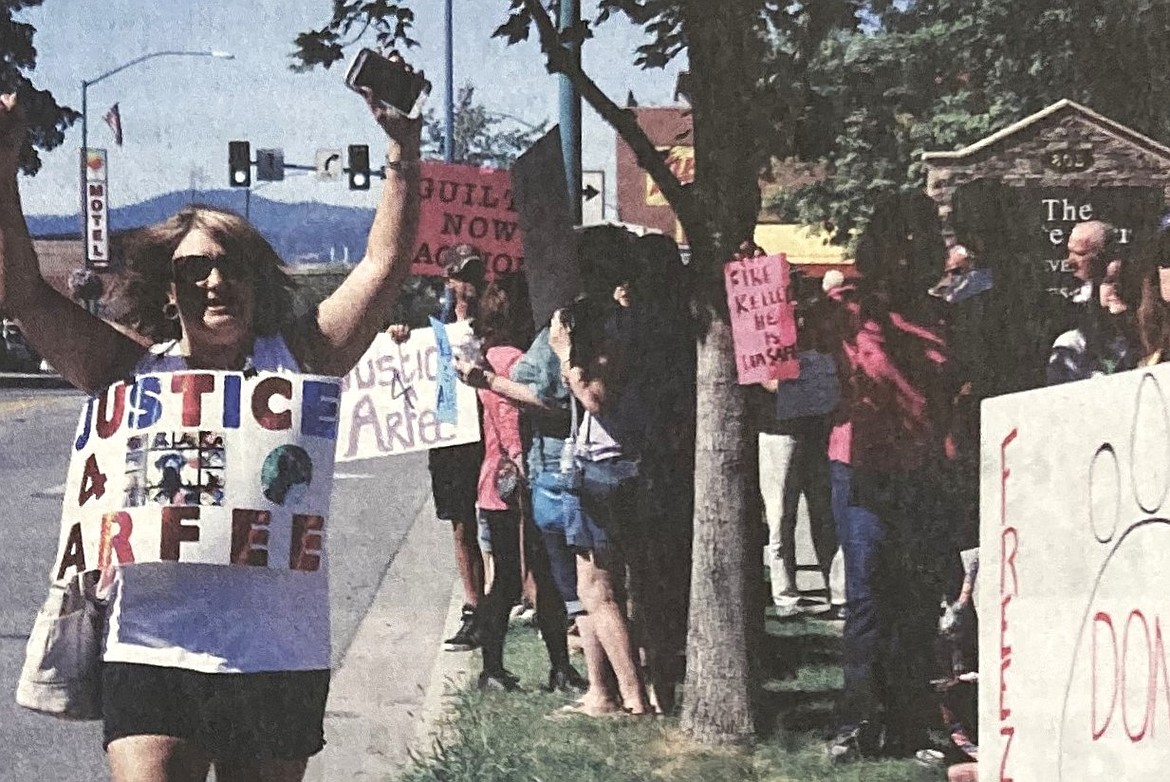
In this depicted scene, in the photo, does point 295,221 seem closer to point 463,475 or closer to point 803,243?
point 463,475

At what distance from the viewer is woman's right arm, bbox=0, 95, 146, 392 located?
170 inches

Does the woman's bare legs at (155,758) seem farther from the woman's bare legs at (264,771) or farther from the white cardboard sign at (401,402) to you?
the white cardboard sign at (401,402)

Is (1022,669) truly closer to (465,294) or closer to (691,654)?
(691,654)

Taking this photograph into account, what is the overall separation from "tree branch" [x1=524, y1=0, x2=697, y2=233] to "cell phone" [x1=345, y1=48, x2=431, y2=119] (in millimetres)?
1514

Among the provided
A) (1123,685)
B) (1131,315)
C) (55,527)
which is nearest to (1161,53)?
(1131,315)

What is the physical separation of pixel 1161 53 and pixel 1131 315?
1.89 metres

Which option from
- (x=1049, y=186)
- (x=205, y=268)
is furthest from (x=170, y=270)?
(x=1049, y=186)

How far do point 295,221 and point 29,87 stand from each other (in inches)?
39.3

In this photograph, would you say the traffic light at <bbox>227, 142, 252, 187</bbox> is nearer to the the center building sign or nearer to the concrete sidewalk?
the concrete sidewalk

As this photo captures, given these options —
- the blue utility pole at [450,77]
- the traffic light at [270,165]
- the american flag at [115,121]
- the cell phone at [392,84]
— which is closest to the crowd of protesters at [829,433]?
the blue utility pole at [450,77]

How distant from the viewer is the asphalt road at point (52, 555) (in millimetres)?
6723

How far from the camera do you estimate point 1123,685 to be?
3080mm

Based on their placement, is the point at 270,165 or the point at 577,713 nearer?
the point at 270,165

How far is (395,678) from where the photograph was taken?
284 inches
